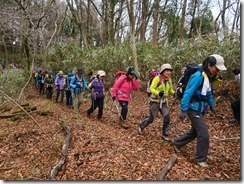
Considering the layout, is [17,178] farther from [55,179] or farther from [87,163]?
[87,163]

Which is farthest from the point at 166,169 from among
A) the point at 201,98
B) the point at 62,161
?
the point at 62,161

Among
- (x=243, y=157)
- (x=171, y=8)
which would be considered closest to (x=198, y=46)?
(x=243, y=157)

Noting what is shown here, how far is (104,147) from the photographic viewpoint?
5195mm

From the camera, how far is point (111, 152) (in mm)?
4871

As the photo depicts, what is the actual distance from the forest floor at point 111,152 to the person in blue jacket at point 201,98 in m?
0.36

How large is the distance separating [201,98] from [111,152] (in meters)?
2.04

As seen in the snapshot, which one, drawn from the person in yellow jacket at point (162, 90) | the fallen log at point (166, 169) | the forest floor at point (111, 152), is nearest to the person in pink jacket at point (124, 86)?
the forest floor at point (111, 152)

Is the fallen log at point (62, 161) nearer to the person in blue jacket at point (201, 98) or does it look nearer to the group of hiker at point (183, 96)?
the group of hiker at point (183, 96)

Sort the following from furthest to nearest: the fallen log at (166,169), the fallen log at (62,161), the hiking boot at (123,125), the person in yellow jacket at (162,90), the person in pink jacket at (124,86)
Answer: the hiking boot at (123,125), the person in pink jacket at (124,86), the person in yellow jacket at (162,90), the fallen log at (62,161), the fallen log at (166,169)

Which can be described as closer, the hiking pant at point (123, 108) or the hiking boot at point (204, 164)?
the hiking boot at point (204, 164)

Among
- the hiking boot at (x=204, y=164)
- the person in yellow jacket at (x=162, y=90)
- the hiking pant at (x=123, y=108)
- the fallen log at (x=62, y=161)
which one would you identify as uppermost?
the person in yellow jacket at (x=162, y=90)

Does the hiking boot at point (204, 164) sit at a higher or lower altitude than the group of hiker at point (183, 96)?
lower

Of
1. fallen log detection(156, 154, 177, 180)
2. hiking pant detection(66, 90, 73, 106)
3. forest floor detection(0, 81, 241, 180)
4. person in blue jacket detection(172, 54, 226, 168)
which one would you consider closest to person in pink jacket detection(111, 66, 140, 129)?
forest floor detection(0, 81, 241, 180)

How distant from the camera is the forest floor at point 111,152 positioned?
13.9 ft
